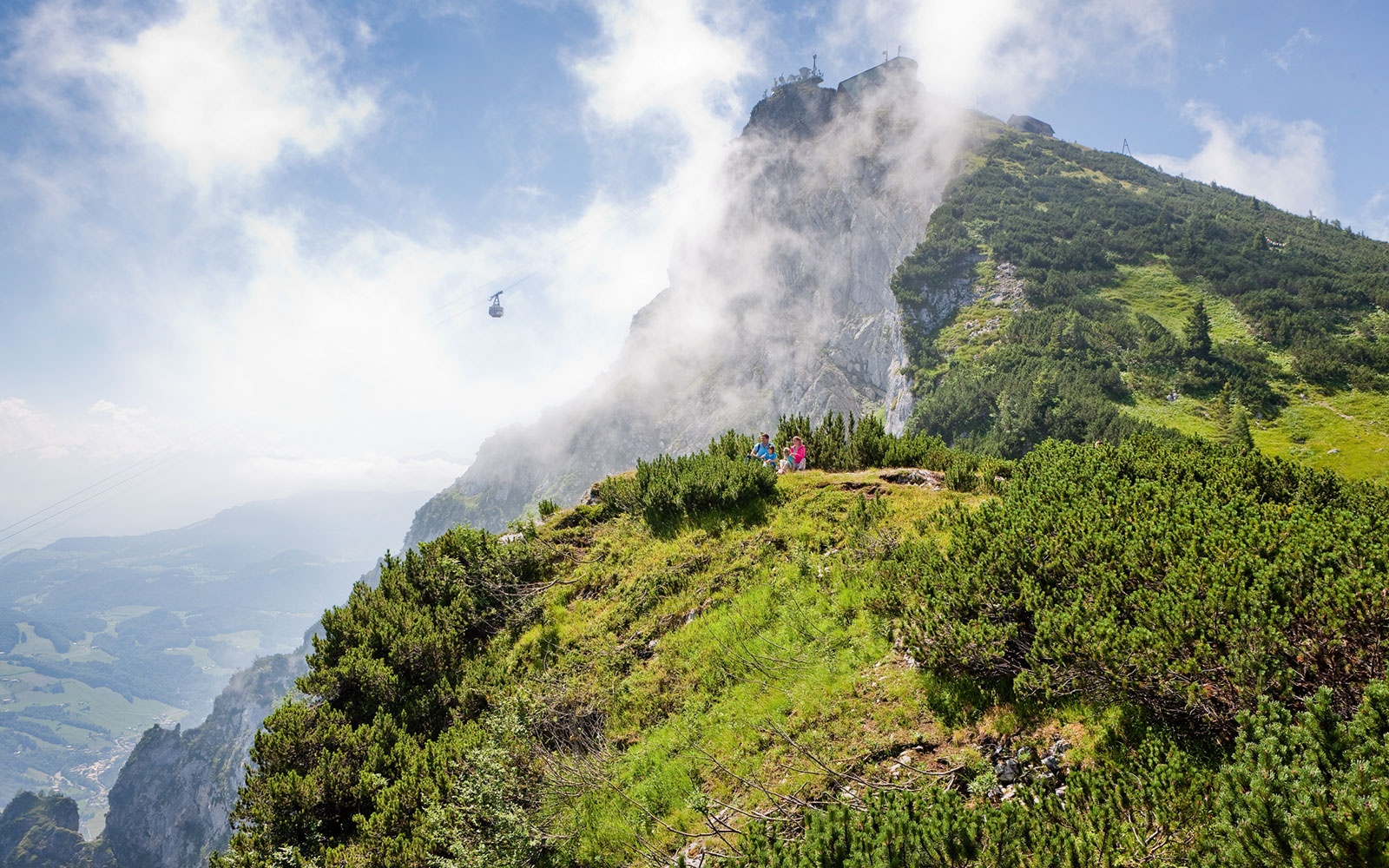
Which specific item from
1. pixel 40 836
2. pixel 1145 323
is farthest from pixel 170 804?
pixel 1145 323

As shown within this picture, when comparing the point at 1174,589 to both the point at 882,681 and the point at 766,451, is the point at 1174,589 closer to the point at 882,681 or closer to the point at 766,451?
the point at 882,681

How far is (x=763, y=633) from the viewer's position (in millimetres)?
9477

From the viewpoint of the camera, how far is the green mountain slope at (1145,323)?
51.1m

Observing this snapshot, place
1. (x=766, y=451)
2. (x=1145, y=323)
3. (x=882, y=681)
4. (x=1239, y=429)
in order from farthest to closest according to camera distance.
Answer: (x=1145, y=323)
(x=1239, y=429)
(x=766, y=451)
(x=882, y=681)

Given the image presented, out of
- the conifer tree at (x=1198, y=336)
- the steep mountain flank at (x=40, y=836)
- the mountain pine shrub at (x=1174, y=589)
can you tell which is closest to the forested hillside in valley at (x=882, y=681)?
the mountain pine shrub at (x=1174, y=589)

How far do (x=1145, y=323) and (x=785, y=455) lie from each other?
245ft

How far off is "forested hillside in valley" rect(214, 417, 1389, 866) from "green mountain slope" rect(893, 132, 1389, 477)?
1869 inches

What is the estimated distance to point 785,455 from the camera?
53.5 ft

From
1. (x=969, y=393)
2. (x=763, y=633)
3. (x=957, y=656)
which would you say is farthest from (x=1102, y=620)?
(x=969, y=393)

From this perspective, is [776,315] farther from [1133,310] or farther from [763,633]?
[763,633]

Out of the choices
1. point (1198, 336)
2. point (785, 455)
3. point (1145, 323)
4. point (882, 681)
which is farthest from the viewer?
point (1145, 323)

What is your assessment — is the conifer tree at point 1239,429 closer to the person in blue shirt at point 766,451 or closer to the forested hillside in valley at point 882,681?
the person in blue shirt at point 766,451

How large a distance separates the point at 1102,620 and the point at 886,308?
509ft

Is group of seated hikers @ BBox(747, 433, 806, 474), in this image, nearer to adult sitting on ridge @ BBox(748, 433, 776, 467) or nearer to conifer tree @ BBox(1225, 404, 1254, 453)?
adult sitting on ridge @ BBox(748, 433, 776, 467)
